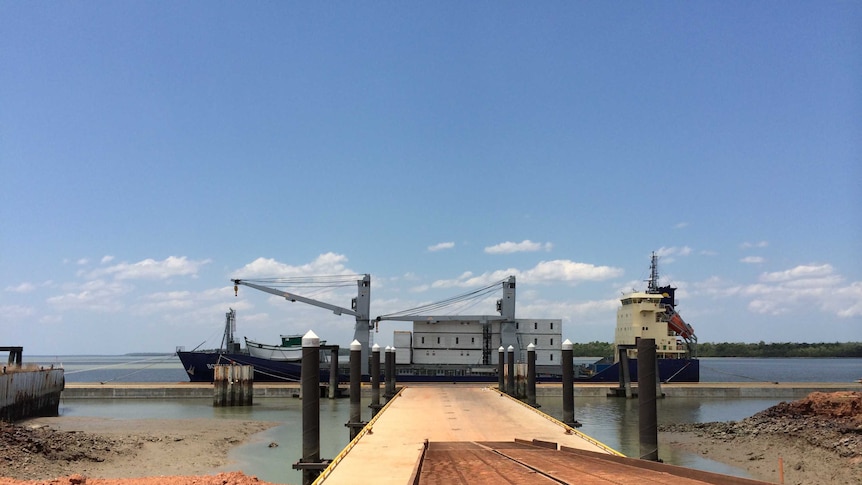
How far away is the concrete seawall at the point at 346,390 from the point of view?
4484 centimetres

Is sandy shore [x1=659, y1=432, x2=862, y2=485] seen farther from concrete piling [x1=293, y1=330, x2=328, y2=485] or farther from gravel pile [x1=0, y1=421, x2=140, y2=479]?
gravel pile [x1=0, y1=421, x2=140, y2=479]

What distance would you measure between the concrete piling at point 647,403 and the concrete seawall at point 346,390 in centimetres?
3269

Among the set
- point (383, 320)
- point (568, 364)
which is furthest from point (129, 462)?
point (383, 320)

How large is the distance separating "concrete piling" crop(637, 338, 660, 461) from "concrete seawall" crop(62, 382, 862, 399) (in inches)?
1287

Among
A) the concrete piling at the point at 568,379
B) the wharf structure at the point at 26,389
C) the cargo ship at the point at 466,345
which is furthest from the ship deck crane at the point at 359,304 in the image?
the concrete piling at the point at 568,379

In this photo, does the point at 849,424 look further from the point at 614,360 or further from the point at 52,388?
the point at 52,388

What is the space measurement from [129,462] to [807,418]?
25.5 m

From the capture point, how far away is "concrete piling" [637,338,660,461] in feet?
39.4

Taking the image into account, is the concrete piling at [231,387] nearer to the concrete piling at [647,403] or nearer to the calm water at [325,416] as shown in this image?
the calm water at [325,416]

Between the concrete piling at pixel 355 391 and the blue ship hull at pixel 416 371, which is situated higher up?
the concrete piling at pixel 355 391

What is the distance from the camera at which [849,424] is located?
21.1 metres

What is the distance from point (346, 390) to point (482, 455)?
118 feet

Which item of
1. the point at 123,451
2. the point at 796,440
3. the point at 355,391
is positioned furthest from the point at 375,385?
the point at 796,440

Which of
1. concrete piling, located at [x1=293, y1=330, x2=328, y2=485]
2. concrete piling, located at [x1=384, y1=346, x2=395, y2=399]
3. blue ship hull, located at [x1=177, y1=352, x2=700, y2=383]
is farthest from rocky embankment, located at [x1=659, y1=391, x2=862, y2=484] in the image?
blue ship hull, located at [x1=177, y1=352, x2=700, y2=383]
